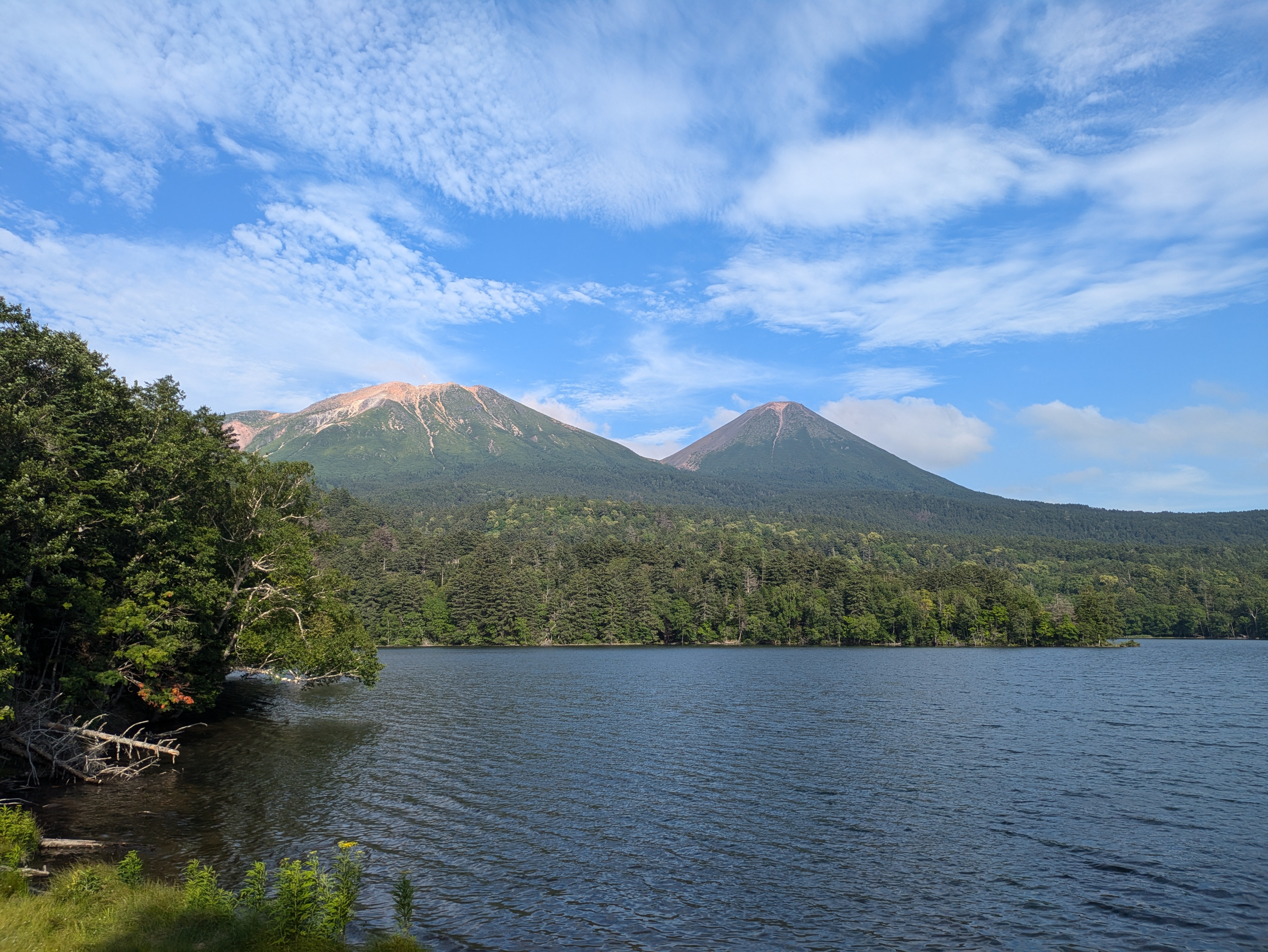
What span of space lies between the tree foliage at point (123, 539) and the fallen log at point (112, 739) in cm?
142

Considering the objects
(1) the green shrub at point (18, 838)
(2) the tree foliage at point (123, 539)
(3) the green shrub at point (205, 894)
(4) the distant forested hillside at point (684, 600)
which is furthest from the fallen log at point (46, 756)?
(4) the distant forested hillside at point (684, 600)

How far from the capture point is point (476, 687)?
223 ft

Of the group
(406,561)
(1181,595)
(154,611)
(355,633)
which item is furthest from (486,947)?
(1181,595)

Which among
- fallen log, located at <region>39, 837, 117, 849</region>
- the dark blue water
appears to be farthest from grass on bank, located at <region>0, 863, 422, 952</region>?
fallen log, located at <region>39, 837, 117, 849</region>

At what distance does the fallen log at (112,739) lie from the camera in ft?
92.1

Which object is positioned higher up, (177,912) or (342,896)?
(177,912)

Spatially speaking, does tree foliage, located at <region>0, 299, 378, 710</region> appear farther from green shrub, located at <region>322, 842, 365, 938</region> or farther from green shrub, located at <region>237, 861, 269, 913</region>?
green shrub, located at <region>322, 842, 365, 938</region>

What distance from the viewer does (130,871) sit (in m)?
16.1

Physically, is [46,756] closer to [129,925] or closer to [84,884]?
[84,884]

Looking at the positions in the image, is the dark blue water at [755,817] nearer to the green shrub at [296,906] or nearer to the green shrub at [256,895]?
the green shrub at [256,895]

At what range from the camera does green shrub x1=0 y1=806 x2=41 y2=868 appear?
16.7 metres

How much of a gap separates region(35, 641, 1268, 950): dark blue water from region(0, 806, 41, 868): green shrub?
3.06 meters

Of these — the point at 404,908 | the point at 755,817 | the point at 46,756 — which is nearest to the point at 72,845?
the point at 46,756

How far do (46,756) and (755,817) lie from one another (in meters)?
27.6
